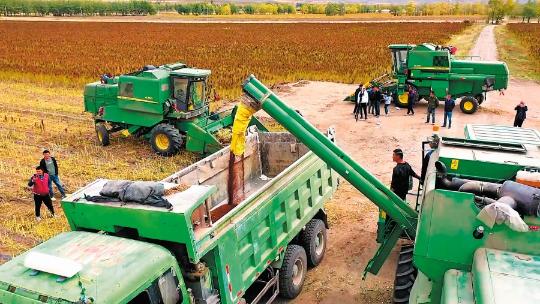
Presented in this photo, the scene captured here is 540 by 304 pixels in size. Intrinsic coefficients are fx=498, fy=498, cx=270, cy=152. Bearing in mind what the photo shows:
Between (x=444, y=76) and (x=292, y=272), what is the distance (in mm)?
15115

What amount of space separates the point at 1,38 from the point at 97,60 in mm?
22508

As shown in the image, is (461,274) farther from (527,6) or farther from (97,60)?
(527,6)

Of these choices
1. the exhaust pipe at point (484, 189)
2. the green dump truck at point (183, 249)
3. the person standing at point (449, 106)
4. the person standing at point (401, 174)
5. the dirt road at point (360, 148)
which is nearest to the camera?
the green dump truck at point (183, 249)

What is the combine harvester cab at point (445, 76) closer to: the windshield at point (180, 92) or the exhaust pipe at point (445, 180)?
the windshield at point (180, 92)

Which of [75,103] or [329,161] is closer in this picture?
[329,161]

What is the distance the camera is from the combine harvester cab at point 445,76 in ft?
65.5

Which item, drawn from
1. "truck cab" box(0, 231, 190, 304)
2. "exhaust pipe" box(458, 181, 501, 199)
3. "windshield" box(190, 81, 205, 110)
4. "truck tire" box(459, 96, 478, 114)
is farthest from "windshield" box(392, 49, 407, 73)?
"truck cab" box(0, 231, 190, 304)

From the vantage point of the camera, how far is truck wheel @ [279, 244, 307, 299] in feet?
24.0

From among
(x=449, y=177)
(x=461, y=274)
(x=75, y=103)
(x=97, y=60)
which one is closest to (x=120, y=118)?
(x=75, y=103)

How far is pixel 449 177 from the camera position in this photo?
599cm

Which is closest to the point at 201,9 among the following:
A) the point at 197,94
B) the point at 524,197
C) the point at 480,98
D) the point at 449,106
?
the point at 480,98

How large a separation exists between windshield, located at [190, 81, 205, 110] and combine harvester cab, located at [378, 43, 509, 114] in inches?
387

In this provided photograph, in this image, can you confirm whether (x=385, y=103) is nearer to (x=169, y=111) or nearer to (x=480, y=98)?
(x=480, y=98)

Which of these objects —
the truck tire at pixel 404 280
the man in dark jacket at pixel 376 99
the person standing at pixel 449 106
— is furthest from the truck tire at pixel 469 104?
the truck tire at pixel 404 280
